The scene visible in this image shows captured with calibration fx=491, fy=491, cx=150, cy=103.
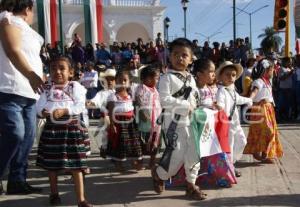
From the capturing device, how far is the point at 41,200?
5035 mm

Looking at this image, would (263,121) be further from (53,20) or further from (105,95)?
(53,20)

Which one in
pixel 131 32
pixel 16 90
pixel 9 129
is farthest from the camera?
pixel 131 32

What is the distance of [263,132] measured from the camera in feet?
22.9

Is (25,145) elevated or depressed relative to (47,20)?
depressed

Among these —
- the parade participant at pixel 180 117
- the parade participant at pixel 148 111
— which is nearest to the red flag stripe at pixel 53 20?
the parade participant at pixel 148 111

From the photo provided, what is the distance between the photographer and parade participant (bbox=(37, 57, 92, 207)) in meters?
4.62

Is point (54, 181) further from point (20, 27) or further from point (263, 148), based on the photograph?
point (263, 148)

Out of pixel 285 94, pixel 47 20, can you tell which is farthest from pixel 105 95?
pixel 47 20

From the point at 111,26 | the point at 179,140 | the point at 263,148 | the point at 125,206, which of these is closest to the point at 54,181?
the point at 125,206

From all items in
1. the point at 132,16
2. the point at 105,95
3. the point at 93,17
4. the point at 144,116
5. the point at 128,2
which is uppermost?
the point at 128,2

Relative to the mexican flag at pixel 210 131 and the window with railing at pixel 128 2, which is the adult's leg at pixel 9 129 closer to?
the mexican flag at pixel 210 131

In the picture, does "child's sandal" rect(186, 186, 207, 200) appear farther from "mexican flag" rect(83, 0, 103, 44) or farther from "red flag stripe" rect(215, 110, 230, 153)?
"mexican flag" rect(83, 0, 103, 44)

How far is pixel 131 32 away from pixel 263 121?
32.0 metres

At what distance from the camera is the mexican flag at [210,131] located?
16.6ft
